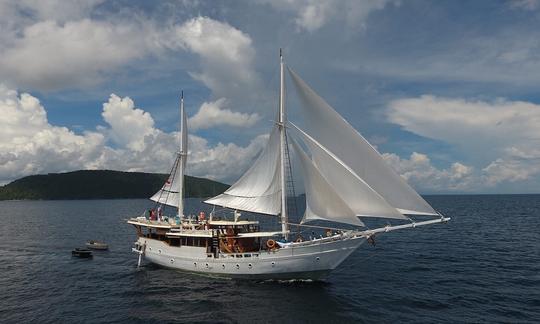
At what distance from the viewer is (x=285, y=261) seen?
99.2ft

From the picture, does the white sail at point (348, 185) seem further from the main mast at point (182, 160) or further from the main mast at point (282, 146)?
the main mast at point (182, 160)

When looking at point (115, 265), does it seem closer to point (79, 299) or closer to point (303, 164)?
point (79, 299)

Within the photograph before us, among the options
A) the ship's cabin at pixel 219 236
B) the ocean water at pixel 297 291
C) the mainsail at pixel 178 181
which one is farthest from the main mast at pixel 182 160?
the ocean water at pixel 297 291

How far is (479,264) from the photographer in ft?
127

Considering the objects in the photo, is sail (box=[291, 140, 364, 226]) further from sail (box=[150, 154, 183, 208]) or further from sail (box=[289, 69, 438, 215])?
sail (box=[150, 154, 183, 208])

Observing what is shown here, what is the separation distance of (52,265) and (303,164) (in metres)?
31.6

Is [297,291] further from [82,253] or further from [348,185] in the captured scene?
[82,253]

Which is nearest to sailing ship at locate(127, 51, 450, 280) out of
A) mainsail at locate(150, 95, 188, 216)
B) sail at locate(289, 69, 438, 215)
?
sail at locate(289, 69, 438, 215)

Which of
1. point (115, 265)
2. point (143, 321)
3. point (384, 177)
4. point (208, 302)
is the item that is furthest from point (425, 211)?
point (115, 265)

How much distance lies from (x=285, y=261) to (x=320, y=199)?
238 inches

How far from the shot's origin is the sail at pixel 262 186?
104 feet

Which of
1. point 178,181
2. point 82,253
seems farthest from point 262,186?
point 82,253

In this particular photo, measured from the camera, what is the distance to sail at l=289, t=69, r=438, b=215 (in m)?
25.3

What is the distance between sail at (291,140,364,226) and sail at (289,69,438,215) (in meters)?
1.97
